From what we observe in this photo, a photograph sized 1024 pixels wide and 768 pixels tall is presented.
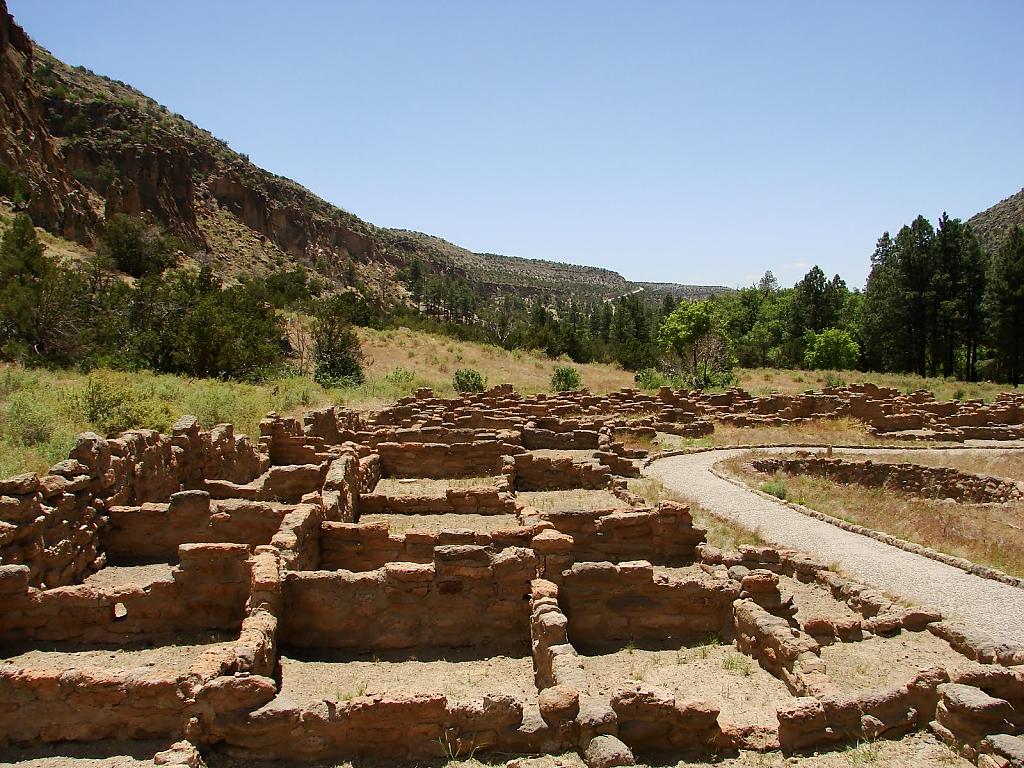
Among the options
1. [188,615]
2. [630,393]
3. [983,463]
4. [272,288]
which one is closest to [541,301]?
[272,288]

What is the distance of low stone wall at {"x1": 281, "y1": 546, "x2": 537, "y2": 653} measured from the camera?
8.35 m

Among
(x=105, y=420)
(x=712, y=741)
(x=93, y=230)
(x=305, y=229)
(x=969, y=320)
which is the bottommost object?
(x=712, y=741)

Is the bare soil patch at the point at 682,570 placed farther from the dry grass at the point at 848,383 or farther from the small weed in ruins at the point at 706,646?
the dry grass at the point at 848,383

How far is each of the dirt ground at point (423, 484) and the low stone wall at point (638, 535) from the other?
13.7 feet

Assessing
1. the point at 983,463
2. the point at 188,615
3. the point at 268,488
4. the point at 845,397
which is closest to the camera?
the point at 188,615

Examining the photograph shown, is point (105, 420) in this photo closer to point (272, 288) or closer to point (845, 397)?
point (845, 397)

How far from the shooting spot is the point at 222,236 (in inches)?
2753

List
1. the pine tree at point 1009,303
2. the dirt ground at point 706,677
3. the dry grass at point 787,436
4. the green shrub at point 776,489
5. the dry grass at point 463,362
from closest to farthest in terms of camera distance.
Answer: the dirt ground at point 706,677
the green shrub at point 776,489
the dry grass at point 787,436
the dry grass at point 463,362
the pine tree at point 1009,303

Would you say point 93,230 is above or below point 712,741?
above

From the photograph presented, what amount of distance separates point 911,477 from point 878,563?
9.05 metres

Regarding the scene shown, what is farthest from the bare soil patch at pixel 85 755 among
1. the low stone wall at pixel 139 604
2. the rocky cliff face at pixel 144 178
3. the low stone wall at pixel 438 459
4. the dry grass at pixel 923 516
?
the rocky cliff face at pixel 144 178

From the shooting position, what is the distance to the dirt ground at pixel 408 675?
726 cm

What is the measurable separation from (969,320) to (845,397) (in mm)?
23508

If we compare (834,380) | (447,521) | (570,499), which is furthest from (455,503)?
(834,380)
